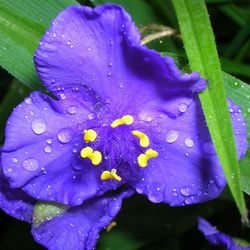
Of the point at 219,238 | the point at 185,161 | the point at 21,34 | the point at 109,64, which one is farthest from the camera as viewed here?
the point at 219,238

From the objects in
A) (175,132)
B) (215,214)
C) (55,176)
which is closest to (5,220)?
(215,214)

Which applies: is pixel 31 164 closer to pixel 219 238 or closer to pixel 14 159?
pixel 14 159

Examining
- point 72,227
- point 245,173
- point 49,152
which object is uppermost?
point 49,152

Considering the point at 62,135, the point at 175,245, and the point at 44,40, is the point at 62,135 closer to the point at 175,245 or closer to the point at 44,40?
the point at 44,40

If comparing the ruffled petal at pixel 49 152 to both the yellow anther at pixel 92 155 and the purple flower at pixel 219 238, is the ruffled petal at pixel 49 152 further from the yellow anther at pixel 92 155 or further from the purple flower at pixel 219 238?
the purple flower at pixel 219 238

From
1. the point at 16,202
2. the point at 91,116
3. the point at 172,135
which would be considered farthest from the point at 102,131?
the point at 16,202

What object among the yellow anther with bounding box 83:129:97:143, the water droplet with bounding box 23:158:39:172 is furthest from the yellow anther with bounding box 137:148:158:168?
the water droplet with bounding box 23:158:39:172

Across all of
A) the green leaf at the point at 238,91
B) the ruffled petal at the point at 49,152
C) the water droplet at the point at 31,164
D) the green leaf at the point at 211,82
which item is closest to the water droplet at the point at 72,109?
the ruffled petal at the point at 49,152
